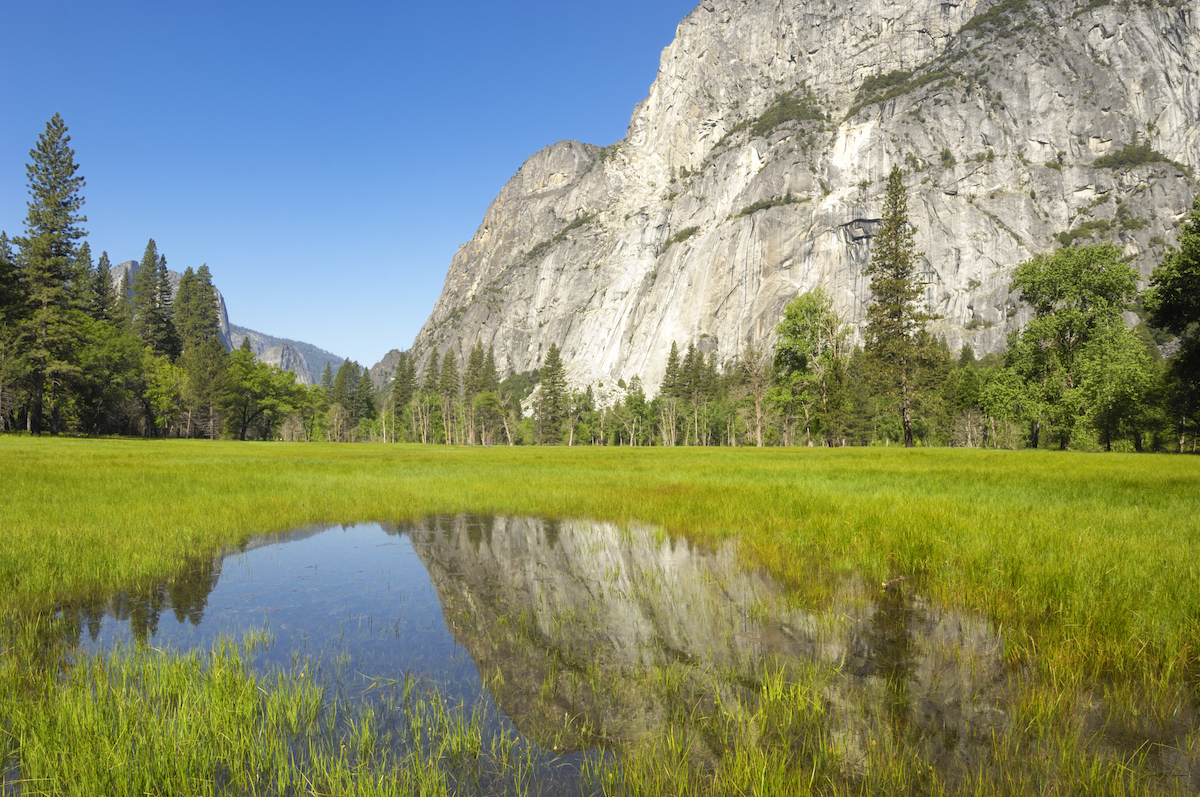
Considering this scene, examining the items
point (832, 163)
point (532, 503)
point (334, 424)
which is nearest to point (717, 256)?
point (832, 163)

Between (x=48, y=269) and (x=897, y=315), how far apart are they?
72547 millimetres

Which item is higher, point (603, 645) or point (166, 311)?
point (166, 311)

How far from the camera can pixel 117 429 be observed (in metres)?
61.9

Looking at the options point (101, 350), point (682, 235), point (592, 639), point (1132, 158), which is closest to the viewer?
point (592, 639)

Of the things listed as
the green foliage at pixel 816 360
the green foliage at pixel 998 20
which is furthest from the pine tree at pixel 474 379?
the green foliage at pixel 998 20

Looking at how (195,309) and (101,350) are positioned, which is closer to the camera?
(101,350)

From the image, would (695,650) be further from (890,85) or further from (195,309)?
(890,85)

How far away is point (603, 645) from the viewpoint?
498 centimetres

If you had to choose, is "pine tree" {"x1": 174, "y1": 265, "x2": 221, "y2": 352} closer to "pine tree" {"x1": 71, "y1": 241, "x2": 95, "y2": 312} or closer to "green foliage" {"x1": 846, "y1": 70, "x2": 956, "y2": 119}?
"pine tree" {"x1": 71, "y1": 241, "x2": 95, "y2": 312}

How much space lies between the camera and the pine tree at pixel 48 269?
44.2m

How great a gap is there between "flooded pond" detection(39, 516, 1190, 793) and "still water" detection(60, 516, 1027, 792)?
0.07ft

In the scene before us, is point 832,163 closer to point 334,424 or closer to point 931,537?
point 334,424

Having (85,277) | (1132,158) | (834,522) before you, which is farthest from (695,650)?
(1132,158)

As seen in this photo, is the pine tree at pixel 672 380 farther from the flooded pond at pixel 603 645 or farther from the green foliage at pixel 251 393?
the flooded pond at pixel 603 645
